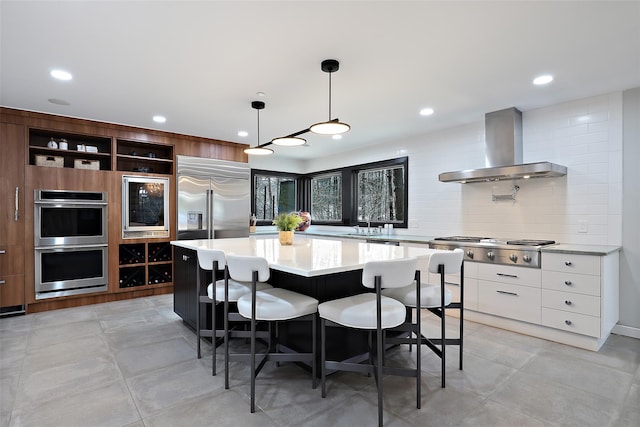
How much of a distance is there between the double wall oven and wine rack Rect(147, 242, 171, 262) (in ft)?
1.91

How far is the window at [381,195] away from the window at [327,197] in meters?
0.56

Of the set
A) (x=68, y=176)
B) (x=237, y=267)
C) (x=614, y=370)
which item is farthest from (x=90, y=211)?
(x=614, y=370)

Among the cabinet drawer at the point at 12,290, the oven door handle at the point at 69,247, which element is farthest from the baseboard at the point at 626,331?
the cabinet drawer at the point at 12,290

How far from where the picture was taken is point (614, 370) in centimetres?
249

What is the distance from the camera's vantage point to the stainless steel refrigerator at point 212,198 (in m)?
5.00

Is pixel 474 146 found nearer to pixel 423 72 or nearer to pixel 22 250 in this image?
pixel 423 72

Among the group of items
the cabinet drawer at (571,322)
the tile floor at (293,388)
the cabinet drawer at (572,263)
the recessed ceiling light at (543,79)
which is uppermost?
the recessed ceiling light at (543,79)

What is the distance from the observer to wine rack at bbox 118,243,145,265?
15.1ft

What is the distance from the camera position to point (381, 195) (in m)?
5.64

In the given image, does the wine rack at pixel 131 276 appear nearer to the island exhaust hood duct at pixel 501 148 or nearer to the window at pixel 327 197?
the window at pixel 327 197

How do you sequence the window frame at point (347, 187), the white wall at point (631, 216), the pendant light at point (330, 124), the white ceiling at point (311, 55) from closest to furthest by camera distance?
the white ceiling at point (311, 55), the pendant light at point (330, 124), the white wall at point (631, 216), the window frame at point (347, 187)

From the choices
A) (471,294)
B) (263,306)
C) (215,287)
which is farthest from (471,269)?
(215,287)

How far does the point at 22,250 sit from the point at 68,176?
100 cm

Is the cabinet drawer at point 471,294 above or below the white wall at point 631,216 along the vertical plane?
below
